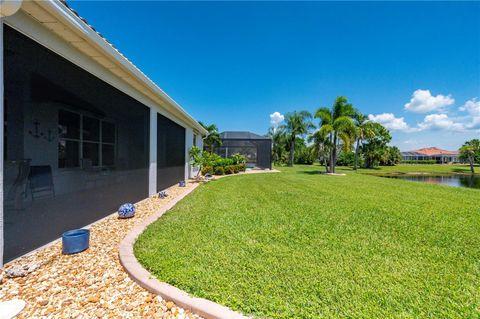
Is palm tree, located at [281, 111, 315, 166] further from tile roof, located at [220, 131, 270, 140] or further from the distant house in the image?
the distant house

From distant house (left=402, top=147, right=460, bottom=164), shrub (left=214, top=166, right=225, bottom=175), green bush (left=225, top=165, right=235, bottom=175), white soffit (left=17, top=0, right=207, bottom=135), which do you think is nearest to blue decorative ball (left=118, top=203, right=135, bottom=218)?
white soffit (left=17, top=0, right=207, bottom=135)

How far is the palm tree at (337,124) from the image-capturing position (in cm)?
1969

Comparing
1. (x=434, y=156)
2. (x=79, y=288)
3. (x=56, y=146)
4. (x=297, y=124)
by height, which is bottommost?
(x=79, y=288)

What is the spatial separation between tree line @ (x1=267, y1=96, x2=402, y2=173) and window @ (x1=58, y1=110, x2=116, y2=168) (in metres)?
18.8

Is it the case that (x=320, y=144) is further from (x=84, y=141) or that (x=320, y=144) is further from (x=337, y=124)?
(x=84, y=141)

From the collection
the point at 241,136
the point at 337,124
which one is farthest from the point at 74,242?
the point at 241,136

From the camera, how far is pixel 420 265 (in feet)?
9.72

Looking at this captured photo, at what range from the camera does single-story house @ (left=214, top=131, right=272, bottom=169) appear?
25.2 m

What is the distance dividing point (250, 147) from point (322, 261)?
2358cm

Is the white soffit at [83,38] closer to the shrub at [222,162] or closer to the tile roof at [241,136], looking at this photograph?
the shrub at [222,162]

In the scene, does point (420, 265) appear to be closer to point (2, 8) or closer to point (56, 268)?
point (56, 268)

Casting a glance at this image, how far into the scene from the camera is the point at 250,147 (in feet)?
86.7

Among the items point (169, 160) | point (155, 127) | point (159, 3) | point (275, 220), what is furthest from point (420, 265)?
point (159, 3)

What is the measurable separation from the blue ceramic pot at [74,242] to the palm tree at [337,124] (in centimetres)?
2021
